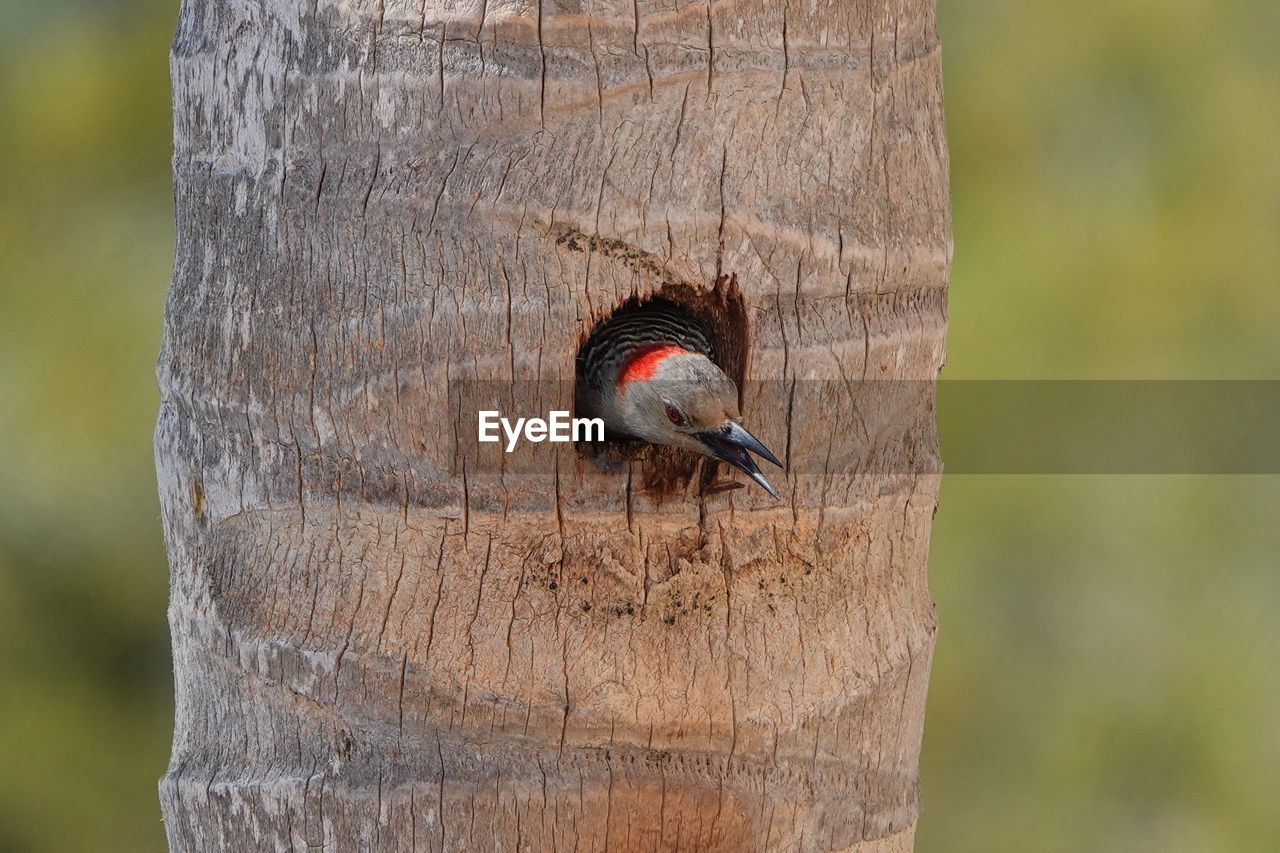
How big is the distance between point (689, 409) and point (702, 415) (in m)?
0.03

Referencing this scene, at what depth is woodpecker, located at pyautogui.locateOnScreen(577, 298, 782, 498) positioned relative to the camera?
2.74 metres

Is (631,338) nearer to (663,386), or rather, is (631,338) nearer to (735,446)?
(663,386)

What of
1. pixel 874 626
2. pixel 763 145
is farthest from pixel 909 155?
pixel 874 626

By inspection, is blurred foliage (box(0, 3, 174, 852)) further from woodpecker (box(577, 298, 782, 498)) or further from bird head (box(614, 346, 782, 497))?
Result: bird head (box(614, 346, 782, 497))

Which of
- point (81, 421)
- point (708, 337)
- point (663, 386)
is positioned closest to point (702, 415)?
point (663, 386)

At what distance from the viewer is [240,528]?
289cm

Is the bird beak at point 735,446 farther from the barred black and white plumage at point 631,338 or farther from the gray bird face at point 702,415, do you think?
the barred black and white plumage at point 631,338

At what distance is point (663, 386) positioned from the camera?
2.86m

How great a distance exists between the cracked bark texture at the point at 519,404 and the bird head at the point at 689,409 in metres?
0.09

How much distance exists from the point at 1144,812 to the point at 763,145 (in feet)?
16.4

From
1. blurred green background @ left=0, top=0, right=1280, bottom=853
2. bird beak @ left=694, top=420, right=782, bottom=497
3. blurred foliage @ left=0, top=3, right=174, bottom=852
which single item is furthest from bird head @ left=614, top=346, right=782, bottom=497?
blurred foliage @ left=0, top=3, right=174, bottom=852

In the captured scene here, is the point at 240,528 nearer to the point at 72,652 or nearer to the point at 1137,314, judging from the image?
the point at 72,652

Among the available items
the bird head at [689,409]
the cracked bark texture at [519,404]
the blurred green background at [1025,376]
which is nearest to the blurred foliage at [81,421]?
the blurred green background at [1025,376]

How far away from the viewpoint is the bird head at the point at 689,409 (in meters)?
2.74
